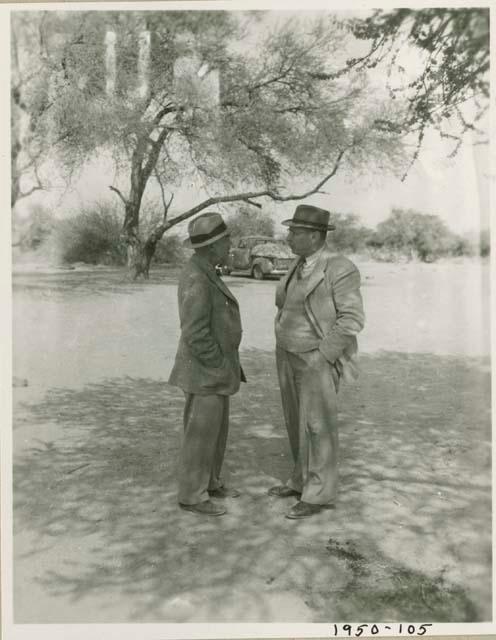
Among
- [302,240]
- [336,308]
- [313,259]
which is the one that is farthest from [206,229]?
[336,308]

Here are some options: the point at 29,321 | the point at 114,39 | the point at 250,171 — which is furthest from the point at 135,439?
the point at 114,39

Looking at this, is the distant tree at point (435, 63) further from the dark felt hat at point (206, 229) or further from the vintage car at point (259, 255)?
the dark felt hat at point (206, 229)

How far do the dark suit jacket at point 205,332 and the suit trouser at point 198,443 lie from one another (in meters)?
0.11

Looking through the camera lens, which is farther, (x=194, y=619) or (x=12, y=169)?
(x=12, y=169)

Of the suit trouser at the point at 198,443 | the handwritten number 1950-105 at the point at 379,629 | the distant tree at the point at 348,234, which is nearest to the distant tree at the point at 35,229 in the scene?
the suit trouser at the point at 198,443

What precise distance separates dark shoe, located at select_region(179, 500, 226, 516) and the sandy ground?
0.19 ft

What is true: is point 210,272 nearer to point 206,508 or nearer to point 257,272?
point 206,508

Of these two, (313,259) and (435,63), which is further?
(435,63)

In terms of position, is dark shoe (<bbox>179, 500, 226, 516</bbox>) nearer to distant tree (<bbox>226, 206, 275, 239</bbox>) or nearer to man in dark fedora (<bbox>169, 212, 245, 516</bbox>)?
man in dark fedora (<bbox>169, 212, 245, 516</bbox>)

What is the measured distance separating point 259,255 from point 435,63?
2477 millimetres

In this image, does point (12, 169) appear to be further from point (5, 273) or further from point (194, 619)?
point (194, 619)

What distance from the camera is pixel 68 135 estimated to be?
17.0 feet

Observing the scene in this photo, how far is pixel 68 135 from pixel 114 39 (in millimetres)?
903

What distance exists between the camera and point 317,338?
3.95 m
